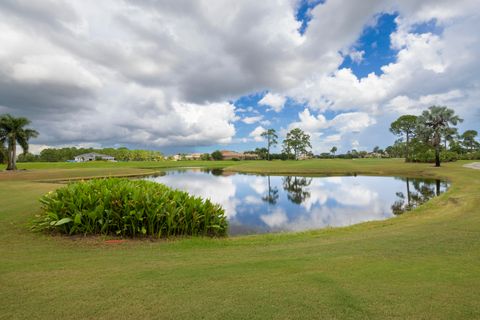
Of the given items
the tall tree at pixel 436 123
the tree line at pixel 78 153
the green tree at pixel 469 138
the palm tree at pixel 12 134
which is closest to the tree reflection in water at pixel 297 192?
the tall tree at pixel 436 123

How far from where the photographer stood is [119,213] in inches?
312

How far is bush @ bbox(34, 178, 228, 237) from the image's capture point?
774 centimetres

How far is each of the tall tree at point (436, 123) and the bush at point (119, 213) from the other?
4693cm

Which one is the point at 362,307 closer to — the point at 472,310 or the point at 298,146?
the point at 472,310

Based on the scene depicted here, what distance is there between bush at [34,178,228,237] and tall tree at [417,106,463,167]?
4693 cm

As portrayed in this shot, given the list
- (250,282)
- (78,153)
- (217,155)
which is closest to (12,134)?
(250,282)

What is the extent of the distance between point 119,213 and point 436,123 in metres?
49.5

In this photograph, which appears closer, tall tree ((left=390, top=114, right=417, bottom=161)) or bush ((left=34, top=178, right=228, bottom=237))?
bush ((left=34, top=178, right=228, bottom=237))

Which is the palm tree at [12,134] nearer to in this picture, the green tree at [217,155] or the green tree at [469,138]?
the green tree at [217,155]

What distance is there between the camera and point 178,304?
10.3ft

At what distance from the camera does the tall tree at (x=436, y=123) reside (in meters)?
40.2

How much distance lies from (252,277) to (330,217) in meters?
11.0

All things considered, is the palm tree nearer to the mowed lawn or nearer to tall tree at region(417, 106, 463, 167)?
the mowed lawn

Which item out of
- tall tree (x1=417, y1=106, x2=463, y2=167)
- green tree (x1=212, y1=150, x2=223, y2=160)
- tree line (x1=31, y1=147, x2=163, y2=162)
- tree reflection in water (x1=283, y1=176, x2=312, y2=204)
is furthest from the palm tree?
tree line (x1=31, y1=147, x2=163, y2=162)
